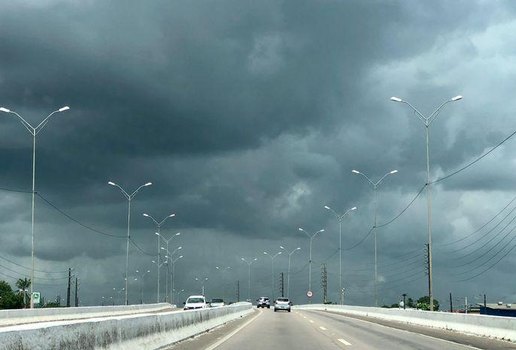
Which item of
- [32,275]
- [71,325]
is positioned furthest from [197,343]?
[32,275]

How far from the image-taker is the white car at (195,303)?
67825 mm

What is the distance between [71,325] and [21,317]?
3206 cm

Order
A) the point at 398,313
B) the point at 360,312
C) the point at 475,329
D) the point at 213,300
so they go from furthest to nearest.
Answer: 1. the point at 213,300
2. the point at 360,312
3. the point at 398,313
4. the point at 475,329

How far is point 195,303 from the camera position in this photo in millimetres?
68375

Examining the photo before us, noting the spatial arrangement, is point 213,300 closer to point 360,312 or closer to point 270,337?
point 360,312

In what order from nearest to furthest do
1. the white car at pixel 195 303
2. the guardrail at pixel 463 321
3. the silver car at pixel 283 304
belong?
the guardrail at pixel 463 321 < the white car at pixel 195 303 < the silver car at pixel 283 304

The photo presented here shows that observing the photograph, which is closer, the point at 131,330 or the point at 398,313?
the point at 131,330

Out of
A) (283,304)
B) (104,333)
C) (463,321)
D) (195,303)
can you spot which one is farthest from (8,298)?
(104,333)

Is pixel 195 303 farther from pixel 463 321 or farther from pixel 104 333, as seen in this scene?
pixel 104 333

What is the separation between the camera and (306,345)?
24.0m

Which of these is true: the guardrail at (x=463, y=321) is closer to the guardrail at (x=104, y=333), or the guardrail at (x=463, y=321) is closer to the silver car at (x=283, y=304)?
the guardrail at (x=104, y=333)

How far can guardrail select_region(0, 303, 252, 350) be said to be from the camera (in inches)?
429

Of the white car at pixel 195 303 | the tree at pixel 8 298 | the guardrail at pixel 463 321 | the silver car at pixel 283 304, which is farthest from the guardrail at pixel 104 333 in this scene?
the tree at pixel 8 298

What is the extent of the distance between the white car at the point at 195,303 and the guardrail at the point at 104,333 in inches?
1471
